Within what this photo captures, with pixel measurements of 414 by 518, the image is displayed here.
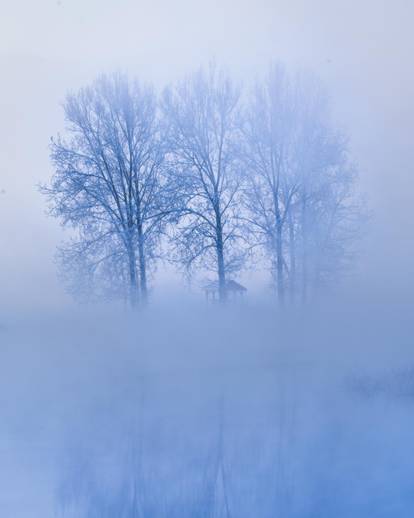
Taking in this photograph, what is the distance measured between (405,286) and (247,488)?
6374 millimetres

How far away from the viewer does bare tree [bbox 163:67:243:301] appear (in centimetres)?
998

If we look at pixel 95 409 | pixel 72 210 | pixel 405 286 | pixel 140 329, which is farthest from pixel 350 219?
pixel 95 409

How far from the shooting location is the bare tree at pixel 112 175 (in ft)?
32.9

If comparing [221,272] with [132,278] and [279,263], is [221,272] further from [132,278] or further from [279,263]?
[132,278]

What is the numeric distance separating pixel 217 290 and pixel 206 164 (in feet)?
6.70

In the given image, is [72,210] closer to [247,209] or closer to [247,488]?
[247,209]

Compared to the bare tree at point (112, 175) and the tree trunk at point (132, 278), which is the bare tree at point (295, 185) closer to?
the bare tree at point (112, 175)

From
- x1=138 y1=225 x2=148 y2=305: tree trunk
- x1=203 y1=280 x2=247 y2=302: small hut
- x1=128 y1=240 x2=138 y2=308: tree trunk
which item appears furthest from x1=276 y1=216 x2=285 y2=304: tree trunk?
x1=128 y1=240 x2=138 y2=308: tree trunk

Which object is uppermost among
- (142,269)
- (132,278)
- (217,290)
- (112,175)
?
(112,175)

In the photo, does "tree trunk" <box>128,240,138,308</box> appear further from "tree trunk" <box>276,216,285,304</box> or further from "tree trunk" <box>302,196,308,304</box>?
"tree trunk" <box>302,196,308,304</box>

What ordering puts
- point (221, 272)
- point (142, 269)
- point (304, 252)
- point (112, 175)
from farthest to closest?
point (112, 175) → point (304, 252) → point (142, 269) → point (221, 272)

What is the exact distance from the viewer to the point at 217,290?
986cm

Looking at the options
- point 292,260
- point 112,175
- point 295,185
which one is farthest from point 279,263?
point 112,175

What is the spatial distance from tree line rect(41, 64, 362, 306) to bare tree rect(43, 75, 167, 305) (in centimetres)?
2
